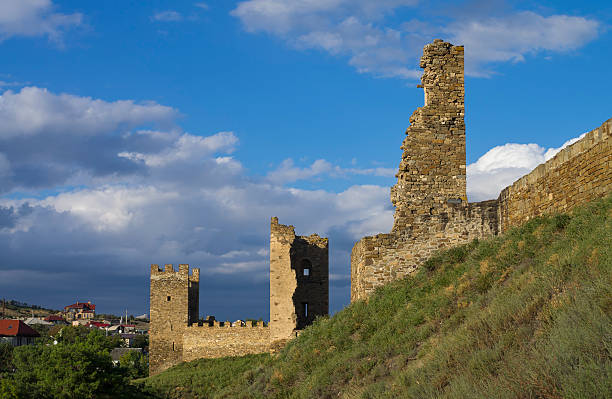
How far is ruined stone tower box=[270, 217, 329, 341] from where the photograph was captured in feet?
126

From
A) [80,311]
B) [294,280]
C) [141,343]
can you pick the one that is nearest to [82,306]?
[80,311]

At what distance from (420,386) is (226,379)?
26854mm

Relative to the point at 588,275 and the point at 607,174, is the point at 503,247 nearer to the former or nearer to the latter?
the point at 607,174

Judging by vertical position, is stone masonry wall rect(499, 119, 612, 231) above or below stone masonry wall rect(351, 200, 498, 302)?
above

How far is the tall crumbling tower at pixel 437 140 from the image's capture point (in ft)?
58.7

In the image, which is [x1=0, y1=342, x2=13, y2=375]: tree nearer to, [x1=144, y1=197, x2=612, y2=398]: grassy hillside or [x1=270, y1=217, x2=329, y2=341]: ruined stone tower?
[x1=270, y1=217, x2=329, y2=341]: ruined stone tower

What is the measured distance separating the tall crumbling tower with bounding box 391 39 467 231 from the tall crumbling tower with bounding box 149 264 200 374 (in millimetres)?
31911

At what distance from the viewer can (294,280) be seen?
125 ft

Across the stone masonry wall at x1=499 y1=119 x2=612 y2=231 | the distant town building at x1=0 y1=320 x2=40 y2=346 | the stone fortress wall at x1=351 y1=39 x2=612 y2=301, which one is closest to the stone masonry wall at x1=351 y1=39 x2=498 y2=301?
the stone fortress wall at x1=351 y1=39 x2=612 y2=301

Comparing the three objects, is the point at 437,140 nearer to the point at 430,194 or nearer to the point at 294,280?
the point at 430,194

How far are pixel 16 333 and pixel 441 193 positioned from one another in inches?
2865

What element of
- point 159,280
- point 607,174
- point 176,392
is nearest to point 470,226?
point 607,174

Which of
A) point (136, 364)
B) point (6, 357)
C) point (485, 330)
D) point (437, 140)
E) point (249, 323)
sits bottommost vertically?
point (136, 364)

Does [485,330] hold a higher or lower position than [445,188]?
lower
